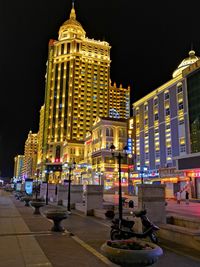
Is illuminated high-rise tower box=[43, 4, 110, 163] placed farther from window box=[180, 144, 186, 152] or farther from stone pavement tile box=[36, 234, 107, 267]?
stone pavement tile box=[36, 234, 107, 267]

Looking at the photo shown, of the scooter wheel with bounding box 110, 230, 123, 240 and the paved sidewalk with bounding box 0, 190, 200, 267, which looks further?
the scooter wheel with bounding box 110, 230, 123, 240

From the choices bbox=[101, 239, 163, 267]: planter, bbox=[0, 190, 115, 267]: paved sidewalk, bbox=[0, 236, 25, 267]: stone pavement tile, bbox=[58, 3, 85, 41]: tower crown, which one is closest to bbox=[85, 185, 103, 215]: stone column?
bbox=[0, 190, 115, 267]: paved sidewalk

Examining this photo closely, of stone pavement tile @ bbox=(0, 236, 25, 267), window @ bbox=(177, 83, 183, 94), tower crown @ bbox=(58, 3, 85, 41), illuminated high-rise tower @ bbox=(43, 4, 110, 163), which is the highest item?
tower crown @ bbox=(58, 3, 85, 41)

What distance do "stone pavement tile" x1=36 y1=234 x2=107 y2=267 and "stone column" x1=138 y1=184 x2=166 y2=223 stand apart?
401cm

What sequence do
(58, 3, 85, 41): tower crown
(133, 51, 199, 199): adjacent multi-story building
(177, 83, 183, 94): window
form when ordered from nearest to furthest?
(133, 51, 199, 199): adjacent multi-story building, (177, 83, 183, 94): window, (58, 3, 85, 41): tower crown

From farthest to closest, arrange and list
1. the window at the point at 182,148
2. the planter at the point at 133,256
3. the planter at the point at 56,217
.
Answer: the window at the point at 182,148 < the planter at the point at 56,217 < the planter at the point at 133,256

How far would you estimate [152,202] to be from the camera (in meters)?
13.1

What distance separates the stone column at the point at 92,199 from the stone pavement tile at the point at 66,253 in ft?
28.3

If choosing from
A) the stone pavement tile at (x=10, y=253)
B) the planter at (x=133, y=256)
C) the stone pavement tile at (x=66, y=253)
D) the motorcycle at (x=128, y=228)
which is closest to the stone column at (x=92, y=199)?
the stone pavement tile at (x=66, y=253)

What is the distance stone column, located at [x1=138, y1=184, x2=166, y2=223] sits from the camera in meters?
12.9

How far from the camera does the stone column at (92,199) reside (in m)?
19.6

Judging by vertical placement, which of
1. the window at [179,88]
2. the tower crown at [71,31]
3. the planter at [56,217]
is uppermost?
the tower crown at [71,31]

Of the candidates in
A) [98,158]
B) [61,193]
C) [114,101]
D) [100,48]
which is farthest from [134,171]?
[114,101]

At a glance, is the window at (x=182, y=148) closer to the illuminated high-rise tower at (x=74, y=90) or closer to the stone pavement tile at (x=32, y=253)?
the stone pavement tile at (x=32, y=253)
